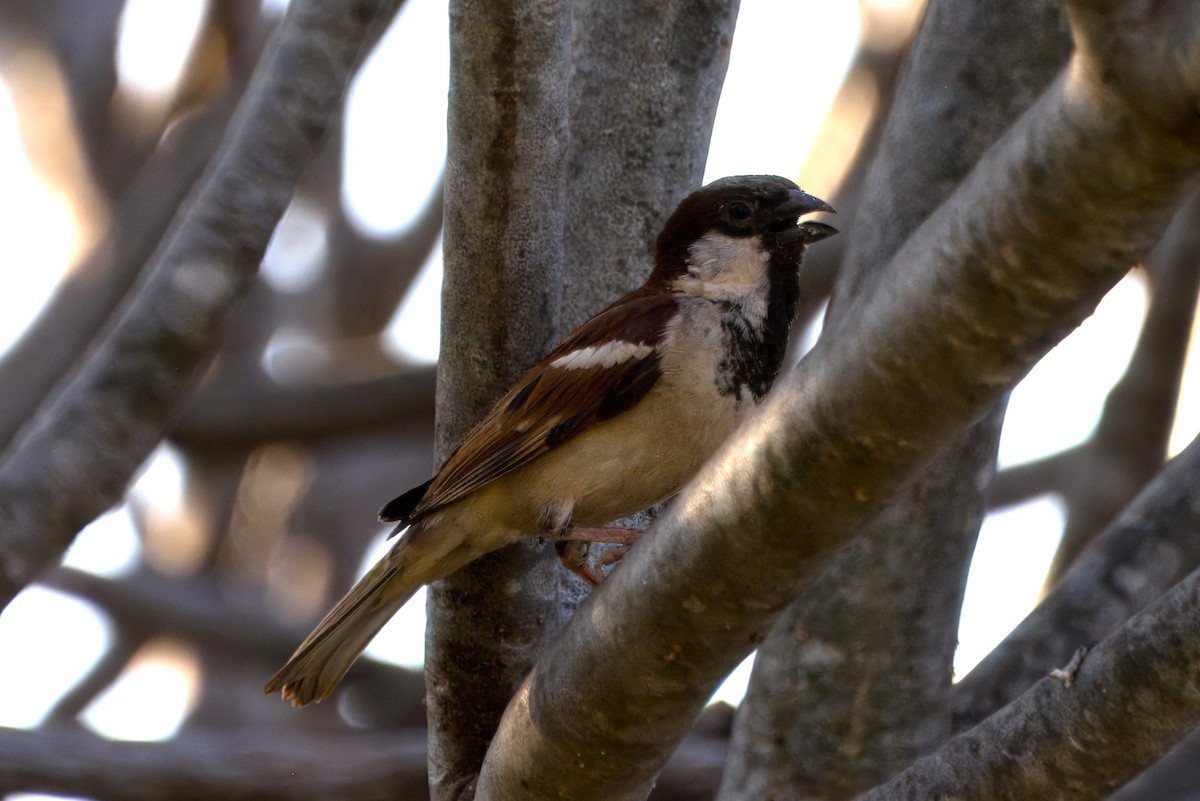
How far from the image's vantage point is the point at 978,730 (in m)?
2.75

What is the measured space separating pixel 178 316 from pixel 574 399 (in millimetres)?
1091

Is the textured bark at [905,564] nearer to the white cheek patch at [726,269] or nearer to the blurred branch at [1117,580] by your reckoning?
the blurred branch at [1117,580]

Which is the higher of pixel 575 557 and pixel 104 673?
pixel 104 673

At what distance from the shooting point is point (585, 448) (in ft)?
13.3

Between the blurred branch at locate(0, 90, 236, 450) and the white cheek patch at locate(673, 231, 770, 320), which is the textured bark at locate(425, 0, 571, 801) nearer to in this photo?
the white cheek patch at locate(673, 231, 770, 320)

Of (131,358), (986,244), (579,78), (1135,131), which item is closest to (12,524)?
(131,358)

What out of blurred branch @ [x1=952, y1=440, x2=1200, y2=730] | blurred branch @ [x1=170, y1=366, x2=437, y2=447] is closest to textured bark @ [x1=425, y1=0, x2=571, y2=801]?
blurred branch @ [x1=952, y1=440, x2=1200, y2=730]

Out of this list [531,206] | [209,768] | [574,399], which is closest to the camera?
[531,206]

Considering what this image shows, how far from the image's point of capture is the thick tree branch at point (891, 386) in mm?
1748

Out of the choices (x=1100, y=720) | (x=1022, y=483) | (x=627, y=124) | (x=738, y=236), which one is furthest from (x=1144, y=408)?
(x=1100, y=720)

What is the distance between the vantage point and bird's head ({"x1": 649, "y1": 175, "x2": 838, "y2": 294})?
170 inches

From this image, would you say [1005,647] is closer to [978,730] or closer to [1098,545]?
[1098,545]

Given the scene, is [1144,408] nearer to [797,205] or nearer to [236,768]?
[797,205]

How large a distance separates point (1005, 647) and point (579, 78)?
2066mm
